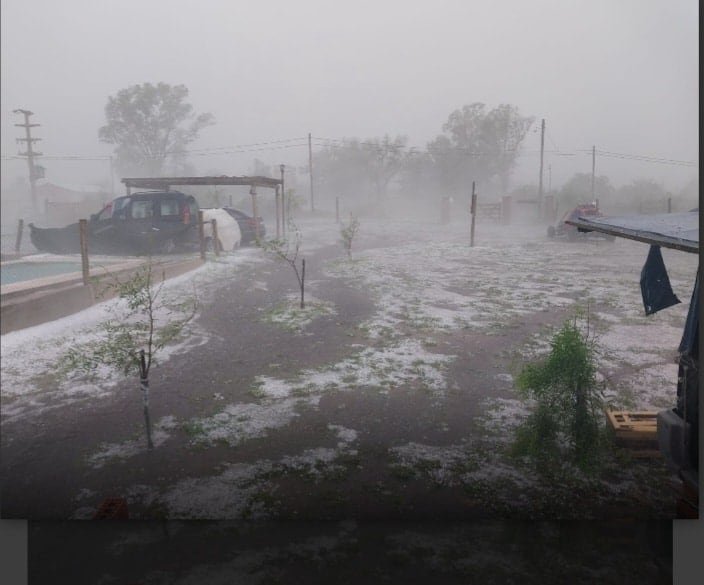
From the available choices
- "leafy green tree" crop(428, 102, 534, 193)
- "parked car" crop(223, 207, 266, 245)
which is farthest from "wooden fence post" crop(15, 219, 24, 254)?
"leafy green tree" crop(428, 102, 534, 193)

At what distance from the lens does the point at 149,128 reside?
642cm

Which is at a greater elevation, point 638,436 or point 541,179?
point 541,179

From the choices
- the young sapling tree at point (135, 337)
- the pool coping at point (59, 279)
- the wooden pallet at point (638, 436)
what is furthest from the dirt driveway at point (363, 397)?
the pool coping at point (59, 279)

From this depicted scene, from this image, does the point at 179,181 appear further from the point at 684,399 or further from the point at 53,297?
the point at 684,399

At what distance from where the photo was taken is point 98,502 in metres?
3.44

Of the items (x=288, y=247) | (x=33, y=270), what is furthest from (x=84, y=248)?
(x=288, y=247)

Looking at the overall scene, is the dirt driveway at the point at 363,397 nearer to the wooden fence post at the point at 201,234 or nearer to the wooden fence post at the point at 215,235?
the wooden fence post at the point at 201,234

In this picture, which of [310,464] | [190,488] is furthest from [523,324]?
[190,488]

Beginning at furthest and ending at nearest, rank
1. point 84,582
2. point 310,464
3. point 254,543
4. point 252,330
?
point 252,330 < point 310,464 < point 254,543 < point 84,582

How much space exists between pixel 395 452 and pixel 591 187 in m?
3.94

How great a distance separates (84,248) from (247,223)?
2.66 metres

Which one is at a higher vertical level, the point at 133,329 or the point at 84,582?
the point at 133,329

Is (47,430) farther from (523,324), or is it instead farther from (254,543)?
(523,324)

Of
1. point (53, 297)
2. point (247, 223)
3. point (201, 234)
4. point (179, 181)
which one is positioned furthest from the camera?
point (247, 223)
